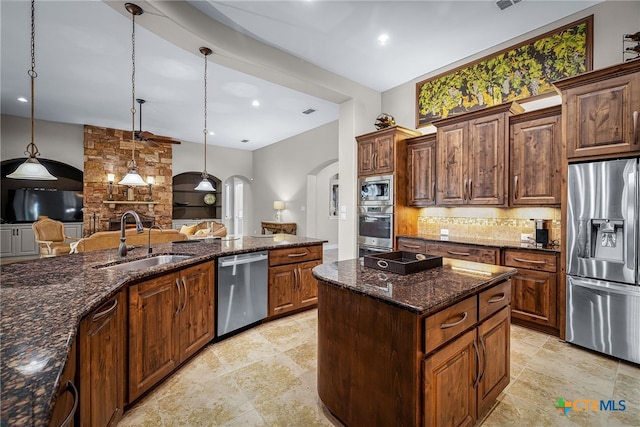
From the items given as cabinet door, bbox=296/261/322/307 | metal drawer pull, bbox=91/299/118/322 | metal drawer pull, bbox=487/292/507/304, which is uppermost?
metal drawer pull, bbox=91/299/118/322

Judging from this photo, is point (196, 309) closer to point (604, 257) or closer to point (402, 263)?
point (402, 263)

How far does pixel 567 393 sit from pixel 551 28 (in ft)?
12.1

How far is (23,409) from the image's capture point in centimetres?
59

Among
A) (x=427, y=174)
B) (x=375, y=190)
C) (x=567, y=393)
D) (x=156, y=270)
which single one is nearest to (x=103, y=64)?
(x=156, y=270)

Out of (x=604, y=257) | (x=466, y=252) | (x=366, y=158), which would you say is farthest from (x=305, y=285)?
(x=604, y=257)

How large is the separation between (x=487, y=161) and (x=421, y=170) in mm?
905

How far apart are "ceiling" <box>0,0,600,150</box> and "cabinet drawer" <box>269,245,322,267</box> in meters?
2.35

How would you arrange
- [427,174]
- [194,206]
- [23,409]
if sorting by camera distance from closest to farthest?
[23,409] < [427,174] < [194,206]

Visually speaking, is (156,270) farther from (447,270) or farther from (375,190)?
(375,190)

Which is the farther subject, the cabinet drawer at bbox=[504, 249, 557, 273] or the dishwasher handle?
the cabinet drawer at bbox=[504, 249, 557, 273]

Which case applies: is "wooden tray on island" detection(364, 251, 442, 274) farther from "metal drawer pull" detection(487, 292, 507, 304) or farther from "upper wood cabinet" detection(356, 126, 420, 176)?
"upper wood cabinet" detection(356, 126, 420, 176)

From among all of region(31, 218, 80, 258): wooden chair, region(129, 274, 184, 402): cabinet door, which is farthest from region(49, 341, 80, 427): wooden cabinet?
region(31, 218, 80, 258): wooden chair

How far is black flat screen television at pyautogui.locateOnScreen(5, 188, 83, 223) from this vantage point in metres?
7.04

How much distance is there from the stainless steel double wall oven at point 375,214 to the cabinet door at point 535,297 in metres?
1.61
